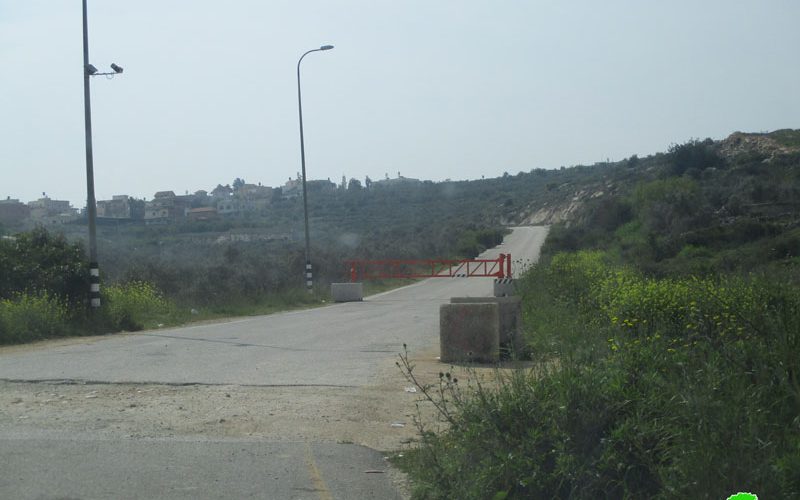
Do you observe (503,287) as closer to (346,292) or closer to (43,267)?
(43,267)

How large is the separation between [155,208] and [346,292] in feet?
145

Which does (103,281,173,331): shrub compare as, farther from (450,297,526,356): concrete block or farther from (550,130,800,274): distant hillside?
(550,130,800,274): distant hillside

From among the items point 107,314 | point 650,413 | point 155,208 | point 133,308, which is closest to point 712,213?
point 133,308

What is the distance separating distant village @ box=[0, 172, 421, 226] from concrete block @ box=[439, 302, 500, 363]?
3327 centimetres

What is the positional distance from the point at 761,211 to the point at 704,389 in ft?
95.7

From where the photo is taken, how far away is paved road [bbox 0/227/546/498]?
21.0ft

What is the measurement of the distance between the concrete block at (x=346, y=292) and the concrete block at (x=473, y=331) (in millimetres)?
20145

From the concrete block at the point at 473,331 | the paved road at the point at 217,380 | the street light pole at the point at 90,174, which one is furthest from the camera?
the street light pole at the point at 90,174

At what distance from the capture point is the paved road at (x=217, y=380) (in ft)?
21.0

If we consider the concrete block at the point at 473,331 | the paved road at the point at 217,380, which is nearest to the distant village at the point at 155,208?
the paved road at the point at 217,380

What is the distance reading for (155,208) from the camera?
2837 inches

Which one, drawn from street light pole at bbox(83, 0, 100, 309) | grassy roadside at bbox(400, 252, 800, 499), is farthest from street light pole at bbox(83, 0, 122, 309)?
grassy roadside at bbox(400, 252, 800, 499)

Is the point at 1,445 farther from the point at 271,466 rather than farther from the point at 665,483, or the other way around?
the point at 665,483

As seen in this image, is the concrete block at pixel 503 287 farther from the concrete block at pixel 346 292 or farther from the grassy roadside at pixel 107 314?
the concrete block at pixel 346 292
